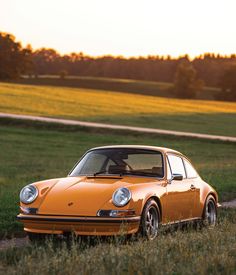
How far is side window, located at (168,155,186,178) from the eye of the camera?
11.0 m

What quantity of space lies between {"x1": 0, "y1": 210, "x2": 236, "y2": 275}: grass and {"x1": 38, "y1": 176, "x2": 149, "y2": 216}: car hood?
792 mm

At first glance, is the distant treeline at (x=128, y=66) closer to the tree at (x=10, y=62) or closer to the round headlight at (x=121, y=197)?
the tree at (x=10, y=62)

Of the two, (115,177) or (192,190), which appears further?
(192,190)

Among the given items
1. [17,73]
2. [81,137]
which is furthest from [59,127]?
[17,73]

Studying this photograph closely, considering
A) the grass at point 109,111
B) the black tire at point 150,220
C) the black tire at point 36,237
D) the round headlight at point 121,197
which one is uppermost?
the round headlight at point 121,197

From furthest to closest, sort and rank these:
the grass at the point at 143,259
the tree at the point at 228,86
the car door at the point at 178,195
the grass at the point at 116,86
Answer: the tree at the point at 228,86, the grass at the point at 116,86, the car door at the point at 178,195, the grass at the point at 143,259

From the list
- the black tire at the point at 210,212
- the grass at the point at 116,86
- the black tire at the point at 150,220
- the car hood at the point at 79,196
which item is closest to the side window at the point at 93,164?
the car hood at the point at 79,196

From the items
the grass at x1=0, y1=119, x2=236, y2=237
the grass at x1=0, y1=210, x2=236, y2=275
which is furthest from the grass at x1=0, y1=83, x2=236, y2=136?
the grass at x1=0, y1=210, x2=236, y2=275

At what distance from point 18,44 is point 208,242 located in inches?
3947

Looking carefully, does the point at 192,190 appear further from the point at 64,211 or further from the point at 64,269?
the point at 64,269

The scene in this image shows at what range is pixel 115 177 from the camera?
10.2m

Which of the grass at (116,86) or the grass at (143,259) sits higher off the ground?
the grass at (143,259)

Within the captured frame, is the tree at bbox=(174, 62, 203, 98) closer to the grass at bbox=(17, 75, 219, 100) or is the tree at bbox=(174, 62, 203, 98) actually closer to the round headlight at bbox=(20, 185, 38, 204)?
the grass at bbox=(17, 75, 219, 100)

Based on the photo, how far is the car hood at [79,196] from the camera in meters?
9.33
